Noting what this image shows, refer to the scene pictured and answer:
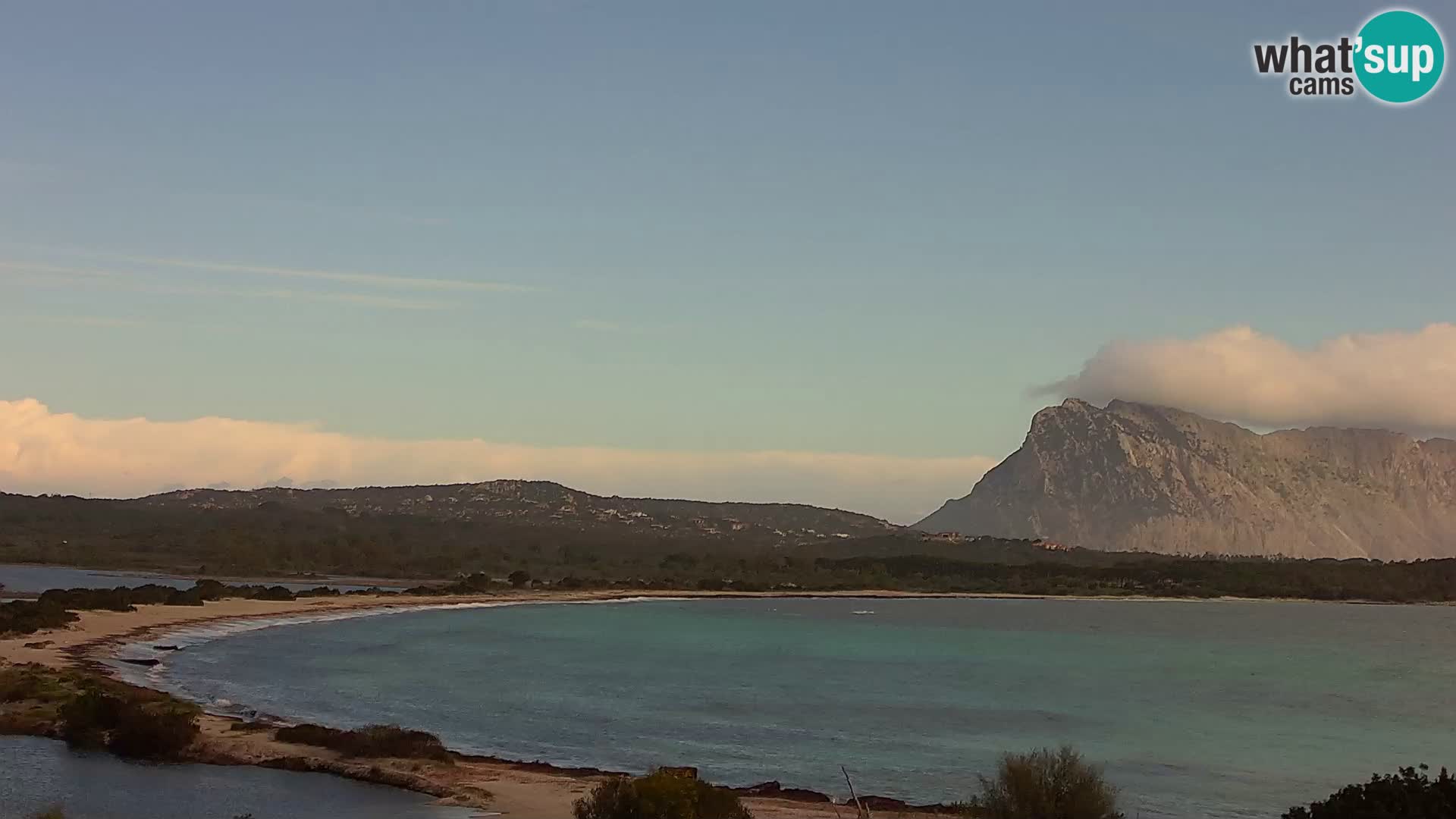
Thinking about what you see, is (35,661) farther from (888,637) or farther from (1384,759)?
(888,637)

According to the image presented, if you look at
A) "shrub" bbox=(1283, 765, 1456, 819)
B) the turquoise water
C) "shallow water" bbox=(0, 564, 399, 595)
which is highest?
"shrub" bbox=(1283, 765, 1456, 819)

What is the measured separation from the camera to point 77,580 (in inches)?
4119

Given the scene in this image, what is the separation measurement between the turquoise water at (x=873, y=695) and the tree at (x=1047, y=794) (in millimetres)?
7036

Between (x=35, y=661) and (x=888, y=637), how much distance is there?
60596 mm

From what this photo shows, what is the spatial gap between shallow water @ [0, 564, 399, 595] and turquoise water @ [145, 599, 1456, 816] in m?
21.9

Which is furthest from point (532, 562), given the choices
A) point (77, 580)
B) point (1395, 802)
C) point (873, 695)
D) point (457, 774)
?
point (1395, 802)

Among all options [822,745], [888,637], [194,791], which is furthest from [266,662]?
[888,637]

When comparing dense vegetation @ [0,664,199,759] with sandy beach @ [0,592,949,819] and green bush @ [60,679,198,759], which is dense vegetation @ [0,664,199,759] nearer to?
green bush @ [60,679,198,759]

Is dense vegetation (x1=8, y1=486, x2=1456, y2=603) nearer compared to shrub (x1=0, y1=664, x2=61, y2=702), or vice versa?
shrub (x1=0, y1=664, x2=61, y2=702)

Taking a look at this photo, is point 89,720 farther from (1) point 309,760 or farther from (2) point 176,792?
(2) point 176,792

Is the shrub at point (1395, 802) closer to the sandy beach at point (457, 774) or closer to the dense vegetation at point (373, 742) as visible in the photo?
the sandy beach at point (457, 774)

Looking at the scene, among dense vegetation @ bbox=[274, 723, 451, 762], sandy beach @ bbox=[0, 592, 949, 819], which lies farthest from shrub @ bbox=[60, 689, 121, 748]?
dense vegetation @ bbox=[274, 723, 451, 762]

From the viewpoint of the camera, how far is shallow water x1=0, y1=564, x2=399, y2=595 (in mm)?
93250

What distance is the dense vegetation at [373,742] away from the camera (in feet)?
101
